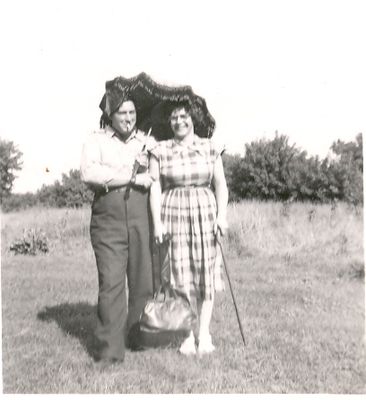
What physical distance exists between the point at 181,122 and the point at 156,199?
19.4 inches

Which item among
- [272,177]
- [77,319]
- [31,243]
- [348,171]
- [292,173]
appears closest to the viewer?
[77,319]

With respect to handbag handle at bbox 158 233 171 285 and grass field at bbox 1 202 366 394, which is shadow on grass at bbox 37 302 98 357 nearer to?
grass field at bbox 1 202 366 394

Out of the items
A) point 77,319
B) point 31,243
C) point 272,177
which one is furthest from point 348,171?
point 31,243

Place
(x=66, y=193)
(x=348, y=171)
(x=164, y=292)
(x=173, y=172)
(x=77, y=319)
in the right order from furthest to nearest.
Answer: (x=66, y=193)
(x=348, y=171)
(x=77, y=319)
(x=164, y=292)
(x=173, y=172)

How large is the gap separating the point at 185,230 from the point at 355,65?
1.60 metres

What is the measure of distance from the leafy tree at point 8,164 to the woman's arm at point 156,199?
1204 mm

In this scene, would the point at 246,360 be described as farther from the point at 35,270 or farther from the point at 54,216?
the point at 54,216

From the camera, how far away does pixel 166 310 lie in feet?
10.9

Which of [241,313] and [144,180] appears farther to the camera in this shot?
[241,313]

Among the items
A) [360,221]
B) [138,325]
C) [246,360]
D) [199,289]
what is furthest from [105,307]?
[360,221]

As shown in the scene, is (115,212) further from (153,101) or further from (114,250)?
(153,101)

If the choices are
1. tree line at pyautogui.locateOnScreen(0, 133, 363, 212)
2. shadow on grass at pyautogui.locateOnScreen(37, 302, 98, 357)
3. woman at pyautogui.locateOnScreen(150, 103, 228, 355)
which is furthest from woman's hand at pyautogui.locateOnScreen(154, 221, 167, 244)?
tree line at pyautogui.locateOnScreen(0, 133, 363, 212)

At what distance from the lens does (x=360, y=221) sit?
418cm

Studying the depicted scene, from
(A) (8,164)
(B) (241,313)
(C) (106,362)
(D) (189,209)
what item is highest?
(A) (8,164)
